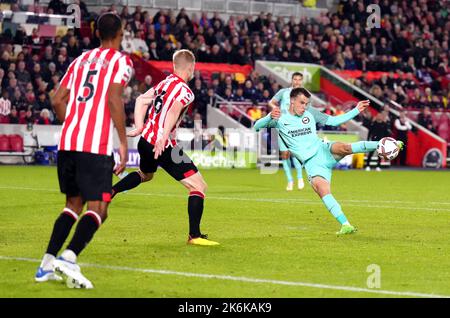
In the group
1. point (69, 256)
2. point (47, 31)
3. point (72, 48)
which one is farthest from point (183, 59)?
point (47, 31)

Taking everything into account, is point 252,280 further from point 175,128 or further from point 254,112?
point 254,112

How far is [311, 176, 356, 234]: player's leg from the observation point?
13.3m

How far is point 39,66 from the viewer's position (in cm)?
3400

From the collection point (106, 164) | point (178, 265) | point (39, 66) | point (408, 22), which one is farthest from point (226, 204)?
point (408, 22)

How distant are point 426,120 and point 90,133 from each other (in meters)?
34.2

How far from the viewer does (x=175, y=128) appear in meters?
12.0

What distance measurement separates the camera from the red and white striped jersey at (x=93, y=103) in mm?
8547

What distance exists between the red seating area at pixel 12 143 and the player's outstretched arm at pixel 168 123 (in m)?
21.6

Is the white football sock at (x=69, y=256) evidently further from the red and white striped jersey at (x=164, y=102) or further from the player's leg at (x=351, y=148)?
the player's leg at (x=351, y=148)

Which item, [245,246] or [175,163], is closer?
[245,246]

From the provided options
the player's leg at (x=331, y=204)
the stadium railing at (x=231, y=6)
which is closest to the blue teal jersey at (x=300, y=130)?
the player's leg at (x=331, y=204)

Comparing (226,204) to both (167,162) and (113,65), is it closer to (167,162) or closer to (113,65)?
(167,162)
